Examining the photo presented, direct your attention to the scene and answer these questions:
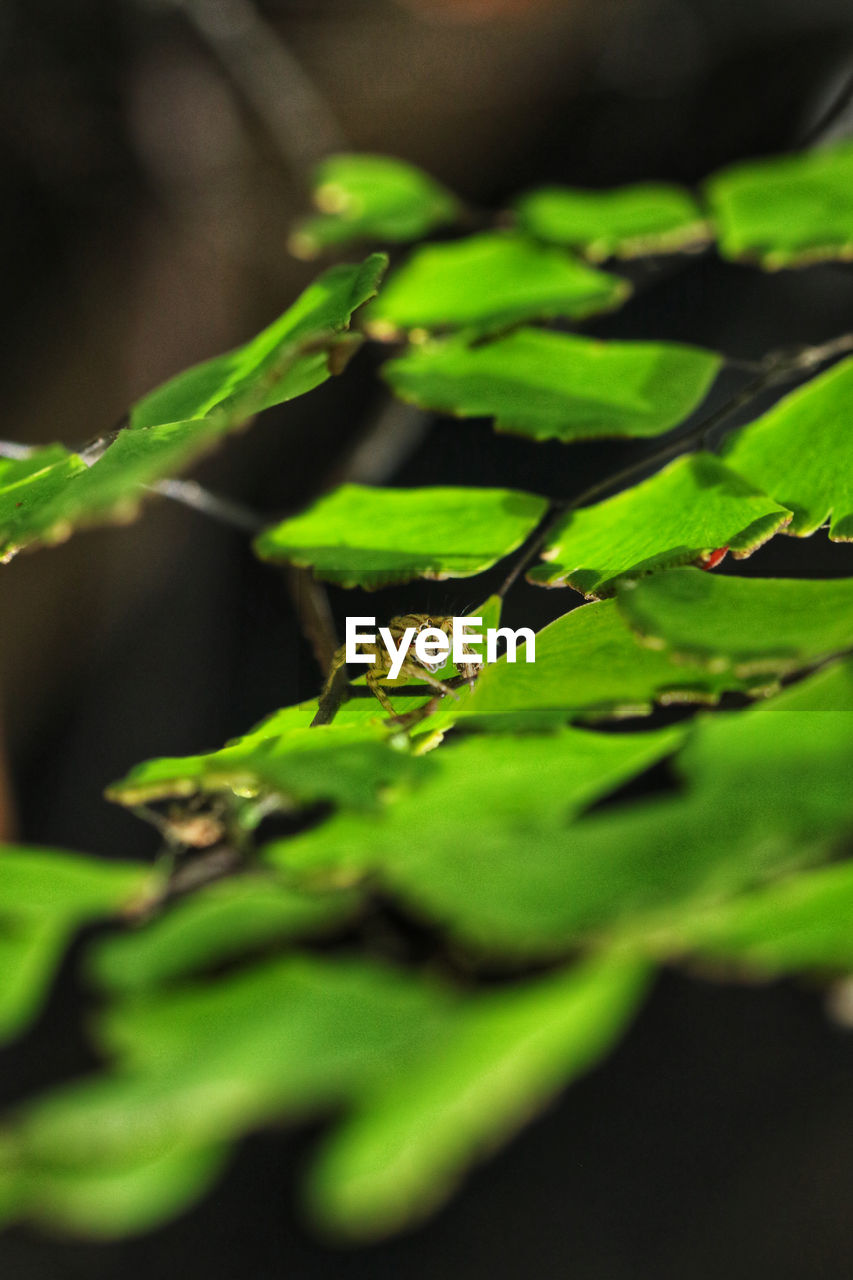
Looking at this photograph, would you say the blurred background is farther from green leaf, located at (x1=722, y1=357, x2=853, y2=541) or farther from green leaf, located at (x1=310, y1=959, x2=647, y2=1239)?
green leaf, located at (x1=310, y1=959, x2=647, y2=1239)

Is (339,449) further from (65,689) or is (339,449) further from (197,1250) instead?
(197,1250)

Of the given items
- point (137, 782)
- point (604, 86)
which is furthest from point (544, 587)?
point (604, 86)

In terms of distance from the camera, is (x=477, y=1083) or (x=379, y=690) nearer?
(x=477, y=1083)

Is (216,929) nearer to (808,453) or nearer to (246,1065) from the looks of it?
(246,1065)

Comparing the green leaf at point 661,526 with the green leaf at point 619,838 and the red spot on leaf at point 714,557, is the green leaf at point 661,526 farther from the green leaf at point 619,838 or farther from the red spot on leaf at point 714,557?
the green leaf at point 619,838

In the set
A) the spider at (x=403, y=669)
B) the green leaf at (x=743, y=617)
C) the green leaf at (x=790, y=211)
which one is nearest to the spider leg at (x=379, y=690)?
the spider at (x=403, y=669)

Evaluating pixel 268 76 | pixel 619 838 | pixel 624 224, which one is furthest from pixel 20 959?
pixel 268 76

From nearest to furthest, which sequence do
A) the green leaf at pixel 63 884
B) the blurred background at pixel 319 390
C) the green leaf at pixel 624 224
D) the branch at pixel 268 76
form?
the green leaf at pixel 63 884 < the green leaf at pixel 624 224 < the blurred background at pixel 319 390 < the branch at pixel 268 76
